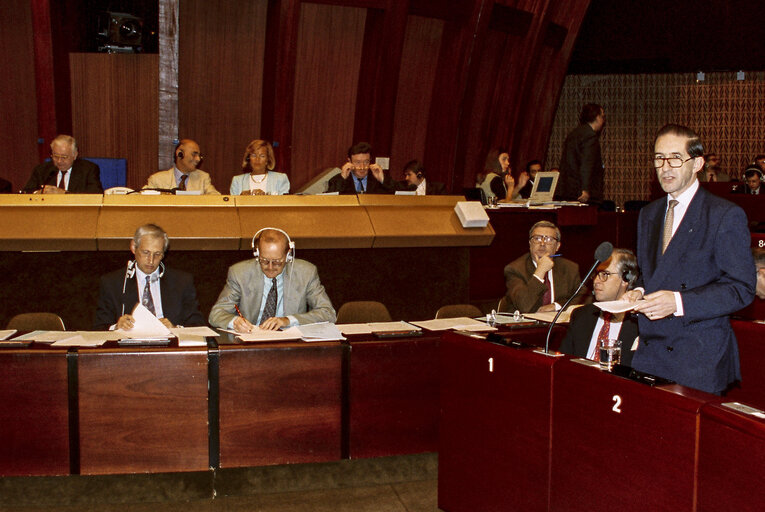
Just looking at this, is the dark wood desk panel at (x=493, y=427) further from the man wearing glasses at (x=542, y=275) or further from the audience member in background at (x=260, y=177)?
the audience member in background at (x=260, y=177)

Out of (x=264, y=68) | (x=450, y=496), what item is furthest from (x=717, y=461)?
(x=264, y=68)

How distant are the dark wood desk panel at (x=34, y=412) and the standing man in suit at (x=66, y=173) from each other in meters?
2.48

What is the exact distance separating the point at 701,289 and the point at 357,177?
393 cm

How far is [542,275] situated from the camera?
14.6 ft

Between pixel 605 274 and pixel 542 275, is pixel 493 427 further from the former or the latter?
pixel 542 275

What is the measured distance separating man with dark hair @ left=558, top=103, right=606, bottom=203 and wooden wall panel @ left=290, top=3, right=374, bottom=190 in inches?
118

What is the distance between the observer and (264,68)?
8484 mm

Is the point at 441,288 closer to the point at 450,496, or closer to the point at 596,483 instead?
the point at 450,496

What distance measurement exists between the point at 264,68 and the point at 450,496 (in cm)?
659

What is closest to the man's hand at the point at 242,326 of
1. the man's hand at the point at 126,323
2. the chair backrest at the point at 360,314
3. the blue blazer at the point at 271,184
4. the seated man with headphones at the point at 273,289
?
the seated man with headphones at the point at 273,289

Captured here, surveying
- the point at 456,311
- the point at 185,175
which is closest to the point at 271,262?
the point at 456,311

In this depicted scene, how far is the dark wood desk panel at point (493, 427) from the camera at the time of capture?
2.43 metres

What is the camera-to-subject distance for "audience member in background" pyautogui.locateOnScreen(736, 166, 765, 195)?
28.2ft

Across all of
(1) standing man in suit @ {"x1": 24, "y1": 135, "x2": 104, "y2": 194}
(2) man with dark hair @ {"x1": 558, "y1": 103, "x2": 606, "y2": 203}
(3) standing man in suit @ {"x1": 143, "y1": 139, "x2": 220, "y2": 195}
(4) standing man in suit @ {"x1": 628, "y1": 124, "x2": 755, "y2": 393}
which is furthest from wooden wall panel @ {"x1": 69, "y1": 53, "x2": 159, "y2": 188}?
(4) standing man in suit @ {"x1": 628, "y1": 124, "x2": 755, "y2": 393}
